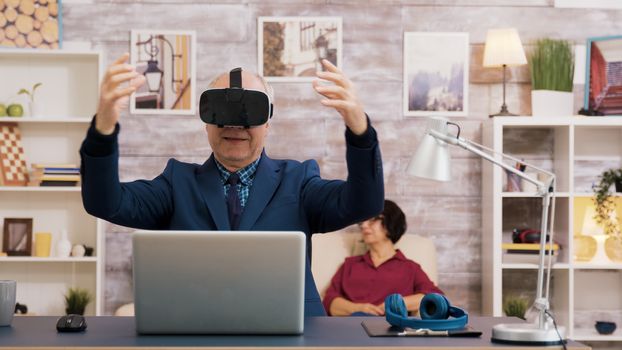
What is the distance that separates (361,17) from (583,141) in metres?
1.40

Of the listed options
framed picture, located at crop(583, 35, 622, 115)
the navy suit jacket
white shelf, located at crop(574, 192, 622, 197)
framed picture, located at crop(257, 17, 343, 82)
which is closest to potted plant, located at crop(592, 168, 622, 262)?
white shelf, located at crop(574, 192, 622, 197)

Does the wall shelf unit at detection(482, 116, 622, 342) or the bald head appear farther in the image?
the wall shelf unit at detection(482, 116, 622, 342)

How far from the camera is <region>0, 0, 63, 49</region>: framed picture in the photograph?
4703mm

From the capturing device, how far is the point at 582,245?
4723mm

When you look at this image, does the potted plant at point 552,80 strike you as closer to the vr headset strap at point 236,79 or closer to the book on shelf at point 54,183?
the book on shelf at point 54,183

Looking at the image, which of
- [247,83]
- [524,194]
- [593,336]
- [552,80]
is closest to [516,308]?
[593,336]

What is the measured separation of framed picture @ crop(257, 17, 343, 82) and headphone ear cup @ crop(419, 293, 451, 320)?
2904 millimetres

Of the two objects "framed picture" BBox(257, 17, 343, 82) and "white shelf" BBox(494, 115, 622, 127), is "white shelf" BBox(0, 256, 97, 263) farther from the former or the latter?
"white shelf" BBox(494, 115, 622, 127)

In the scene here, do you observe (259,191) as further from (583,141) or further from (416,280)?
(583,141)

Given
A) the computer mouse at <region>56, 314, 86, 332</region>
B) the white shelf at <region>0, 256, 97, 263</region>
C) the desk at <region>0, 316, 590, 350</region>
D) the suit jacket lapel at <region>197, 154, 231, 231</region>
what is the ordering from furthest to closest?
the white shelf at <region>0, 256, 97, 263</region>, the suit jacket lapel at <region>197, 154, 231, 231</region>, the computer mouse at <region>56, 314, 86, 332</region>, the desk at <region>0, 316, 590, 350</region>

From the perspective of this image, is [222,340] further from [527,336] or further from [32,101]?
[32,101]

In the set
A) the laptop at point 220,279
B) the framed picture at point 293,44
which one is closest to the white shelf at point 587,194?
the framed picture at point 293,44

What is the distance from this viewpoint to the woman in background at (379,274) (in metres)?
4.43

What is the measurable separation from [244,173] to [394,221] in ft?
6.77
